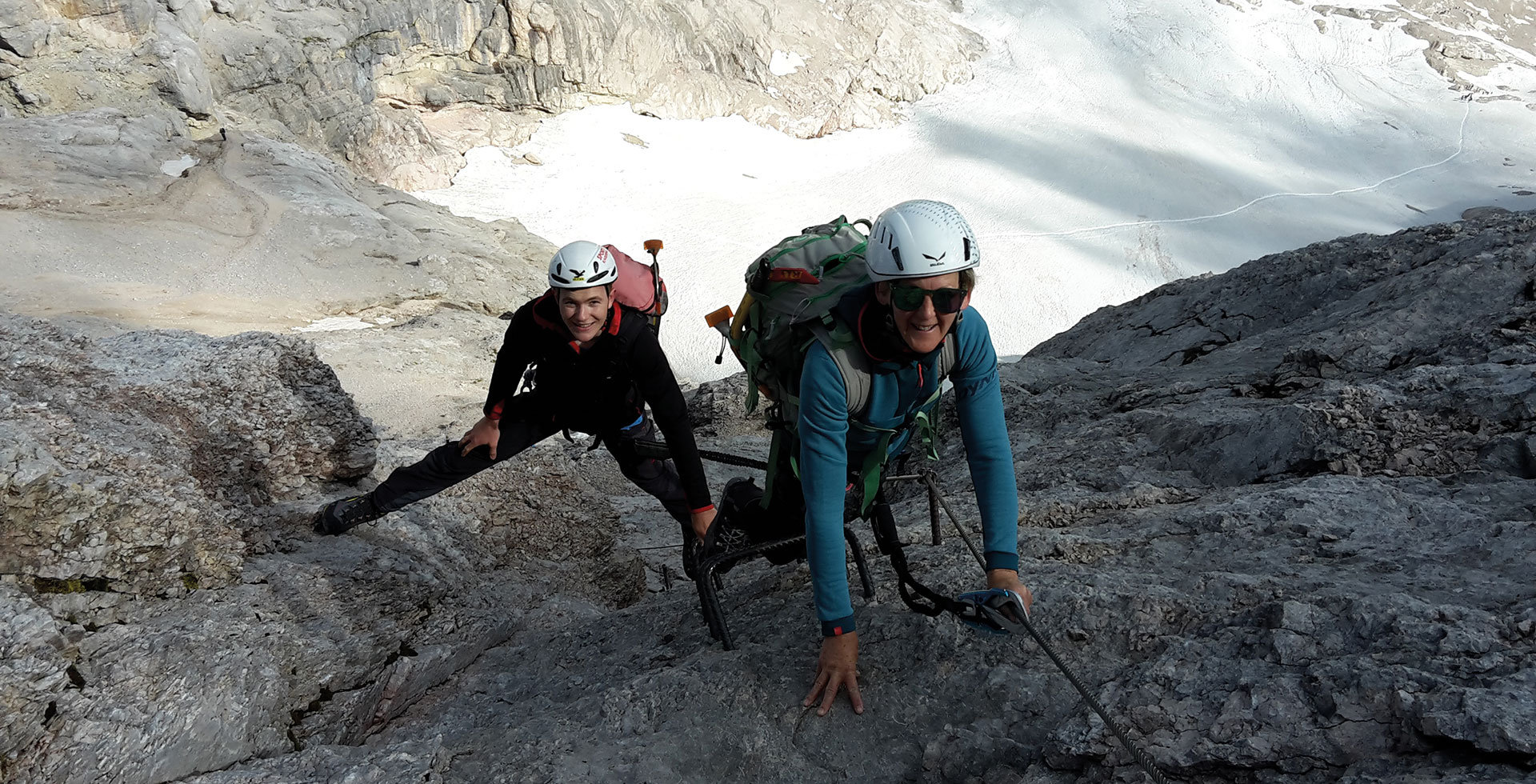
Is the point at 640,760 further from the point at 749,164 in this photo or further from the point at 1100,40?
the point at 1100,40

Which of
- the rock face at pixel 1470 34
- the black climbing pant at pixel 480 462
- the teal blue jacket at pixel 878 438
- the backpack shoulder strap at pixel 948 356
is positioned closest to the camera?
the teal blue jacket at pixel 878 438

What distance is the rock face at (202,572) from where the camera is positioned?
118 inches

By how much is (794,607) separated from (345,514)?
106 inches

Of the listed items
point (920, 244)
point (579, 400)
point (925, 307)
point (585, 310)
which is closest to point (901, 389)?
point (925, 307)

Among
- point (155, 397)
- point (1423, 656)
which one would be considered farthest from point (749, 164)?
point (1423, 656)

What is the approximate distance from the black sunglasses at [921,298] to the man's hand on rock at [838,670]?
117 cm

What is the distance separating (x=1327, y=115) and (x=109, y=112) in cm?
4881

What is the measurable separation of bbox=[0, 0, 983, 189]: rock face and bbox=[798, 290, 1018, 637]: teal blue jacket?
23.3 meters

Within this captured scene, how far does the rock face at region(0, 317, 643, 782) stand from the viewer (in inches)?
118

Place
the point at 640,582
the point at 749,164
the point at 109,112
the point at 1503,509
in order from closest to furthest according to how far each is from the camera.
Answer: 1. the point at 1503,509
2. the point at 640,582
3. the point at 109,112
4. the point at 749,164

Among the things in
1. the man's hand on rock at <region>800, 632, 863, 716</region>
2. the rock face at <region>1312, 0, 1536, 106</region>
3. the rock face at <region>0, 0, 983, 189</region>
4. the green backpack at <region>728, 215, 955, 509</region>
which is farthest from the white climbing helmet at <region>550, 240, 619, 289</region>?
the rock face at <region>1312, 0, 1536, 106</region>

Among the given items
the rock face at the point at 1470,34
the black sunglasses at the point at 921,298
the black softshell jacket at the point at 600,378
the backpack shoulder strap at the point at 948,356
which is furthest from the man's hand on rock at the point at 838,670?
the rock face at the point at 1470,34

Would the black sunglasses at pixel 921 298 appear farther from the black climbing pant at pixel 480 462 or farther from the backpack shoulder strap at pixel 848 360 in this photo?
the black climbing pant at pixel 480 462

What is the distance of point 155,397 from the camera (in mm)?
4664
